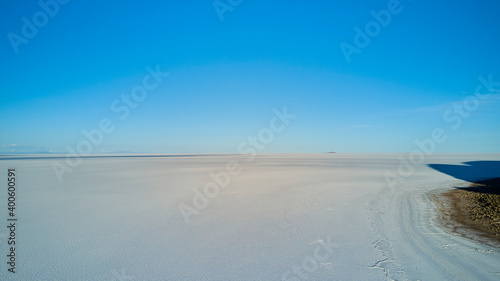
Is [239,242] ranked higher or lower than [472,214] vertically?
higher

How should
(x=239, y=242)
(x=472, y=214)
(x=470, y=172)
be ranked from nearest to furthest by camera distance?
(x=239, y=242) → (x=472, y=214) → (x=470, y=172)

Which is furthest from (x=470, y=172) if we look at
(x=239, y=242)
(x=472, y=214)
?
(x=239, y=242)

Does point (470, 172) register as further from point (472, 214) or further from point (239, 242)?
point (239, 242)

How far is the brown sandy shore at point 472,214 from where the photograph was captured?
4887 mm

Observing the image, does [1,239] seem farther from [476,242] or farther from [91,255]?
[476,242]

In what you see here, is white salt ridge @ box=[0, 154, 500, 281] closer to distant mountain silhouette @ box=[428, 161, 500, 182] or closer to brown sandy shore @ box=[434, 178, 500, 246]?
brown sandy shore @ box=[434, 178, 500, 246]

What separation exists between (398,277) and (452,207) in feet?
18.4

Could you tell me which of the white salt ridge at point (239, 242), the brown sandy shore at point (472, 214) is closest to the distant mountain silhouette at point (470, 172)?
the brown sandy shore at point (472, 214)

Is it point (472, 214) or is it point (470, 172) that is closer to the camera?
point (472, 214)

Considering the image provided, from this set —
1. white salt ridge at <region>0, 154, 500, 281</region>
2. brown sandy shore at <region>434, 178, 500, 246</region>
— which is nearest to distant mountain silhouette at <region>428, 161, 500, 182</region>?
brown sandy shore at <region>434, 178, 500, 246</region>

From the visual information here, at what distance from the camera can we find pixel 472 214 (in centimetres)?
636

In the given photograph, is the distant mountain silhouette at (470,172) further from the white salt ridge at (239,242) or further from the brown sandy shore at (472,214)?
the white salt ridge at (239,242)

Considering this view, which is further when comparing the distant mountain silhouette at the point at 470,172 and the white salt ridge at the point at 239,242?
the distant mountain silhouette at the point at 470,172

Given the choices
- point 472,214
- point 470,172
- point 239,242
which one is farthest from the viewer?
point 470,172
